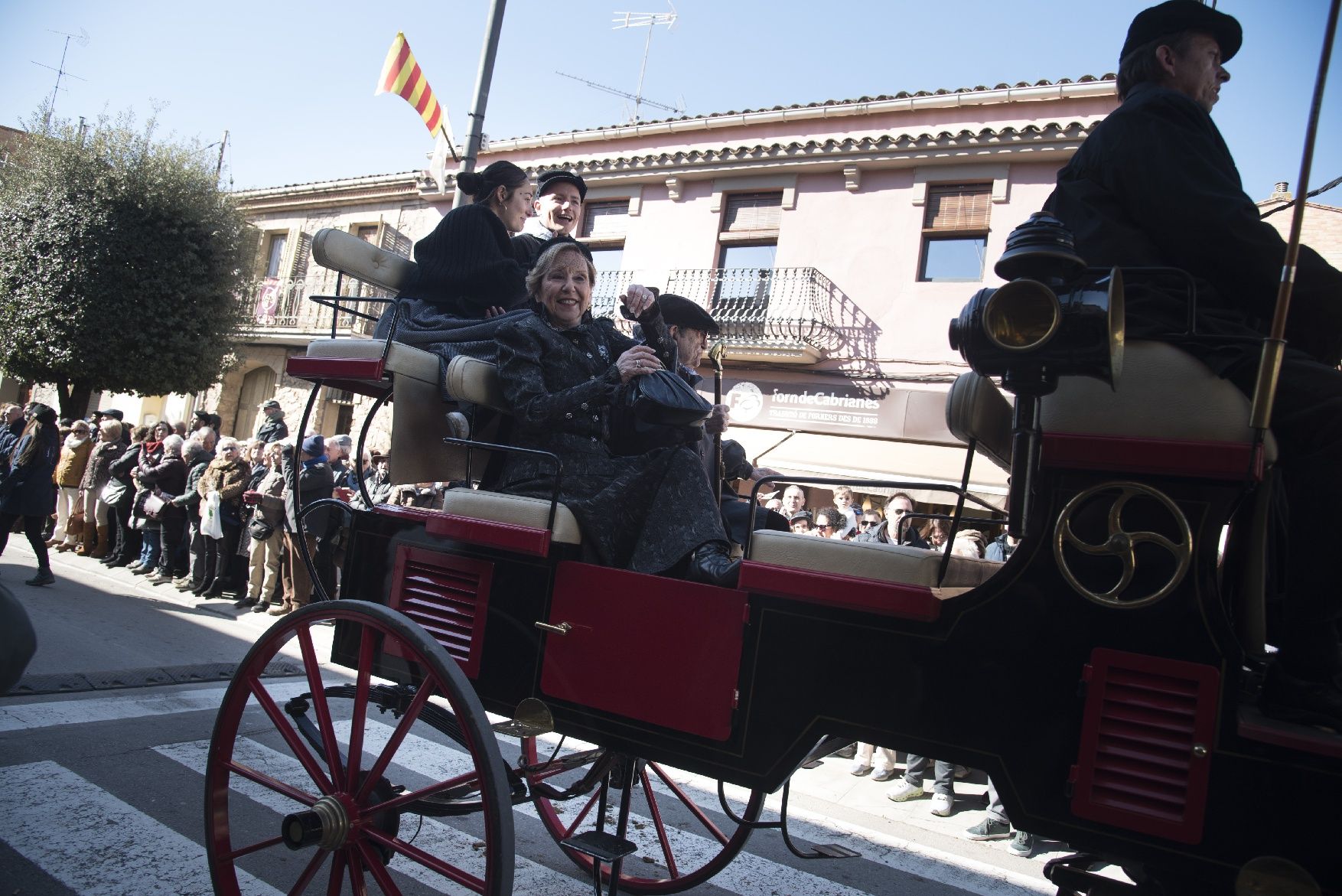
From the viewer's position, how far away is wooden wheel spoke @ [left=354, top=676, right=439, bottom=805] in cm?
224

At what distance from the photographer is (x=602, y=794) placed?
2.73 meters

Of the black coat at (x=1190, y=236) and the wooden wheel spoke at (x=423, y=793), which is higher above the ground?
the black coat at (x=1190, y=236)

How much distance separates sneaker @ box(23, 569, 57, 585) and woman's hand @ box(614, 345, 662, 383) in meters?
8.58

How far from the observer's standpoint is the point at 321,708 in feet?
8.01

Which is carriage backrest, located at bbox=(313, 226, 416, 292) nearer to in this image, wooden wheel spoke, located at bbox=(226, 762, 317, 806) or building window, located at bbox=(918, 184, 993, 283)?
wooden wheel spoke, located at bbox=(226, 762, 317, 806)

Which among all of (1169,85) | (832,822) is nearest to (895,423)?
(832,822)

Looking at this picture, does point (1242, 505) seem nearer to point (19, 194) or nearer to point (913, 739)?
point (913, 739)

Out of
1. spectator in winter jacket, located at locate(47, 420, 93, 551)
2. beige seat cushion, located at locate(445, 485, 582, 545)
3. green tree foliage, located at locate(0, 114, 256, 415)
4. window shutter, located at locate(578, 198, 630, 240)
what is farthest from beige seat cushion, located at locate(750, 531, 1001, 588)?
green tree foliage, located at locate(0, 114, 256, 415)

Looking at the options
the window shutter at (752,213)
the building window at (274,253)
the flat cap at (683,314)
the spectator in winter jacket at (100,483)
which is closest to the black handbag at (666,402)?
the flat cap at (683,314)

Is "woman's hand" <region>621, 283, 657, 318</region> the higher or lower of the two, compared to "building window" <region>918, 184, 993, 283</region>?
lower

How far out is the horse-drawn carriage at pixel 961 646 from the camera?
1.54 meters

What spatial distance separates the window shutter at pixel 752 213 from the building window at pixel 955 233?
8.05 feet

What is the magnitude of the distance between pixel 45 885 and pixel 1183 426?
3361 millimetres

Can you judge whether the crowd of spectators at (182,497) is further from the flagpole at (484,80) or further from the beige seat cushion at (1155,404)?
Result: the beige seat cushion at (1155,404)
